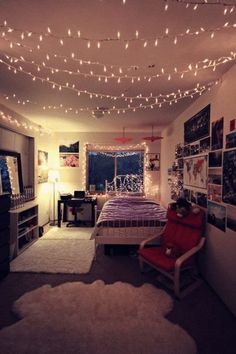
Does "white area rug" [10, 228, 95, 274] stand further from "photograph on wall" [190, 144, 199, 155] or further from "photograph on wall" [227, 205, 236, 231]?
"photograph on wall" [190, 144, 199, 155]

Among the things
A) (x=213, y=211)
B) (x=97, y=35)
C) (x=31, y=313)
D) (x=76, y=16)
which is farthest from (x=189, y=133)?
(x=31, y=313)

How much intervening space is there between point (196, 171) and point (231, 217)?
48.9 inches

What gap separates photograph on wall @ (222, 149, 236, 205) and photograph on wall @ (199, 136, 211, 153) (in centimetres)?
59

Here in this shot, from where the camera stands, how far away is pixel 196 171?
3789mm

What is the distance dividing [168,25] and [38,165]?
16.1ft

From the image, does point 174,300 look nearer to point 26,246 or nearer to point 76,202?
point 26,246

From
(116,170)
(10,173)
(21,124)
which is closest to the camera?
(10,173)

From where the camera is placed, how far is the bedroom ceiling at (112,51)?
1783mm

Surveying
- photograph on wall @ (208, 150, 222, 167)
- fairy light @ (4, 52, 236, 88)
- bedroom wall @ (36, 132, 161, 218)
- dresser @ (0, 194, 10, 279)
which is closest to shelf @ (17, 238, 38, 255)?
dresser @ (0, 194, 10, 279)

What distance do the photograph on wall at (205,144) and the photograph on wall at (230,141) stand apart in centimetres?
57

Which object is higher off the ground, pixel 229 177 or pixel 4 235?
pixel 229 177

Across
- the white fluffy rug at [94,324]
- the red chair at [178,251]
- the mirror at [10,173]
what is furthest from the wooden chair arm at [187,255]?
the mirror at [10,173]

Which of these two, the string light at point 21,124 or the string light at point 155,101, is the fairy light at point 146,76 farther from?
the string light at point 21,124

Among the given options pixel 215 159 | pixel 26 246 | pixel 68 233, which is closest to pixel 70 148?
pixel 68 233
